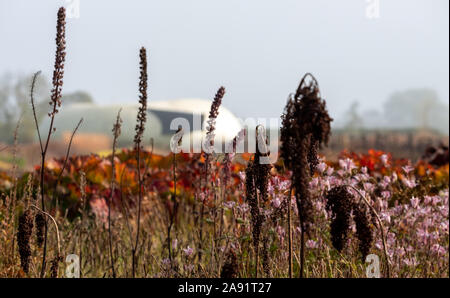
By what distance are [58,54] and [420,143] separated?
1938cm

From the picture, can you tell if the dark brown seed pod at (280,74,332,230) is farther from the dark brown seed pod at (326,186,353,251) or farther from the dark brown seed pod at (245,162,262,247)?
the dark brown seed pod at (245,162,262,247)

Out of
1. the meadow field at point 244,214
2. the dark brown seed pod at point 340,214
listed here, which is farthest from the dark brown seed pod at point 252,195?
the dark brown seed pod at point 340,214

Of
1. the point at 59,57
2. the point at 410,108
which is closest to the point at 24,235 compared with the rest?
the point at 59,57

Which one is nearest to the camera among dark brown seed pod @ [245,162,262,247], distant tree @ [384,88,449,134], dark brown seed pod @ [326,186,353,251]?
dark brown seed pod @ [326,186,353,251]

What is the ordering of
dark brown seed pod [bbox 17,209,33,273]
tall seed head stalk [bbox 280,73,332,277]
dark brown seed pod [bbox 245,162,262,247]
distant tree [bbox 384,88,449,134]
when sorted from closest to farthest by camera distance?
tall seed head stalk [bbox 280,73,332,277] → dark brown seed pod [bbox 245,162,262,247] → dark brown seed pod [bbox 17,209,33,273] → distant tree [bbox 384,88,449,134]

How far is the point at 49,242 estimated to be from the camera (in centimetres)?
471

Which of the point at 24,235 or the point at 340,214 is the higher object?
the point at 340,214

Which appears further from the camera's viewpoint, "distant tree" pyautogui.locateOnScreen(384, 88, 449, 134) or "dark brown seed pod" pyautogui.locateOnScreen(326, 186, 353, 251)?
"distant tree" pyautogui.locateOnScreen(384, 88, 449, 134)

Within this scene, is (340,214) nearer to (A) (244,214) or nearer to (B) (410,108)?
(A) (244,214)

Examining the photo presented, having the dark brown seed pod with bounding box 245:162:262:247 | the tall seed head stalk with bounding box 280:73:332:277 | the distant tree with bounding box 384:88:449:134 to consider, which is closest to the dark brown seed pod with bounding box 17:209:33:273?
the dark brown seed pod with bounding box 245:162:262:247

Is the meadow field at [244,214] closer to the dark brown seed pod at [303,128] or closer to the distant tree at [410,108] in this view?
the dark brown seed pod at [303,128]

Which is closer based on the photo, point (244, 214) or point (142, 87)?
point (142, 87)
